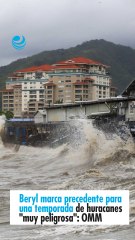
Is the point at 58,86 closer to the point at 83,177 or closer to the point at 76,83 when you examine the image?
the point at 76,83

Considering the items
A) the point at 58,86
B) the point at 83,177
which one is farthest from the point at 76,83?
the point at 83,177

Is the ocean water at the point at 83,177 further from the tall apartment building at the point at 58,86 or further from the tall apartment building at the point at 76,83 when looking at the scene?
the tall apartment building at the point at 58,86

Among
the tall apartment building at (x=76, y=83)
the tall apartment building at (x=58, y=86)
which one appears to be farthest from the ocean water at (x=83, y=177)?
the tall apartment building at (x=58, y=86)

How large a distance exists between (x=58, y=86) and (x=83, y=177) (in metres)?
116

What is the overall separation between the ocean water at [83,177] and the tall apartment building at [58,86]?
83577mm

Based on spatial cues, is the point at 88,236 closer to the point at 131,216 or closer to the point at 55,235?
the point at 55,235

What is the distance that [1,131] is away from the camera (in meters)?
62.1

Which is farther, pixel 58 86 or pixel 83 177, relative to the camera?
pixel 58 86

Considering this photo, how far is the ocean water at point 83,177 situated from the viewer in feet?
35.8

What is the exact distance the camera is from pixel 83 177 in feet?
69.0

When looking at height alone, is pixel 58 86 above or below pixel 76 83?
below

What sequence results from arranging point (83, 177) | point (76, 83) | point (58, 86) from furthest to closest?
1. point (58, 86)
2. point (76, 83)
3. point (83, 177)

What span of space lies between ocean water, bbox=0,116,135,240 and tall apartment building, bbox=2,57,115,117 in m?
83.6

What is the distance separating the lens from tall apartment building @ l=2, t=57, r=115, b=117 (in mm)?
132875
